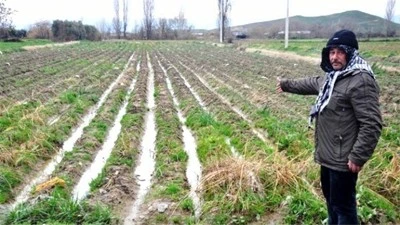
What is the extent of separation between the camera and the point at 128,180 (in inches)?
236

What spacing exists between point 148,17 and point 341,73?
76320 millimetres

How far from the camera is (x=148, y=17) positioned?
77062 millimetres

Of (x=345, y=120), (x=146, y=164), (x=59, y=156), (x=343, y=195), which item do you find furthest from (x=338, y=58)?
(x=59, y=156)

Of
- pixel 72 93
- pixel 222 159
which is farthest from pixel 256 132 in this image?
pixel 72 93

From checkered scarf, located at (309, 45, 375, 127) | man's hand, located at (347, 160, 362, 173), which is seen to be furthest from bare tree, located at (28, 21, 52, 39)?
man's hand, located at (347, 160, 362, 173)

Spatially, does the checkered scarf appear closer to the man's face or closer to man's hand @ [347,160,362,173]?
the man's face

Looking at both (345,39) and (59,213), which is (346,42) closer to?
(345,39)

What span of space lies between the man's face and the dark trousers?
0.89 m

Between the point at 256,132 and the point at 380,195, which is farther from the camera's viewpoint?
the point at 256,132

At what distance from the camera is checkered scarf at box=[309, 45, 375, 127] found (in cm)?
340

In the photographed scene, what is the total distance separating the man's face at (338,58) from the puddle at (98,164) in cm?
341

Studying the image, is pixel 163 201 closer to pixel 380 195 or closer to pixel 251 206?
pixel 251 206

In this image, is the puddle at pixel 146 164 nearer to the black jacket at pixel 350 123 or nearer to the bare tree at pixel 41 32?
the black jacket at pixel 350 123

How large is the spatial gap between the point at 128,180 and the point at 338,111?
11.4ft
